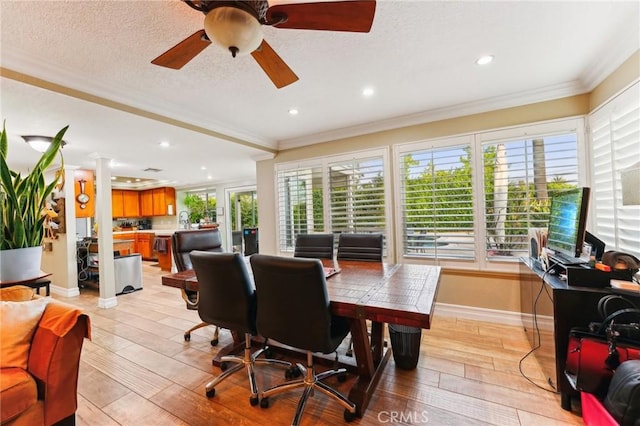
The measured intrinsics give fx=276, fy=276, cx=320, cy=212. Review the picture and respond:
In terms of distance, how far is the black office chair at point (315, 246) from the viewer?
121 inches

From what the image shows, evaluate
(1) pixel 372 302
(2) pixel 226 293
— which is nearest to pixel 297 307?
(1) pixel 372 302

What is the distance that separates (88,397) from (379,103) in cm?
355

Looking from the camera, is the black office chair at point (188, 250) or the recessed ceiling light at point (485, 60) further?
the black office chair at point (188, 250)

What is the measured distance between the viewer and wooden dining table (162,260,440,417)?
1.46 meters

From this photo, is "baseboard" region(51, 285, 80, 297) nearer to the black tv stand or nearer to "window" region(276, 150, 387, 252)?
"window" region(276, 150, 387, 252)

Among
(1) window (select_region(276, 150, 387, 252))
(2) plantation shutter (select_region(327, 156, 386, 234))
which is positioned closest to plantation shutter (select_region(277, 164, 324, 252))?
(1) window (select_region(276, 150, 387, 252))

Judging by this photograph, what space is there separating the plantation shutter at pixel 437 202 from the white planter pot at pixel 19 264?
361 centimetres

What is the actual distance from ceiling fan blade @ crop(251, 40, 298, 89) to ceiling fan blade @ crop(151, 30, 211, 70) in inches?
10.6

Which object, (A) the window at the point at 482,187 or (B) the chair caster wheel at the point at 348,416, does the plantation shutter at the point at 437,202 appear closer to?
(A) the window at the point at 482,187

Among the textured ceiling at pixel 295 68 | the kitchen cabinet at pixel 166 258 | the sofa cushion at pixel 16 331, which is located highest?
the textured ceiling at pixel 295 68

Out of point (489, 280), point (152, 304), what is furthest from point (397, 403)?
point (152, 304)

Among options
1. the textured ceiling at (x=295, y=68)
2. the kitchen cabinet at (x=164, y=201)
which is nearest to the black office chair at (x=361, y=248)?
the textured ceiling at (x=295, y=68)

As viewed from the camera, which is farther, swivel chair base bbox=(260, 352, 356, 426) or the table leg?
the table leg

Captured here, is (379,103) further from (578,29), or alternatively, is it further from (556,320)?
(556,320)
